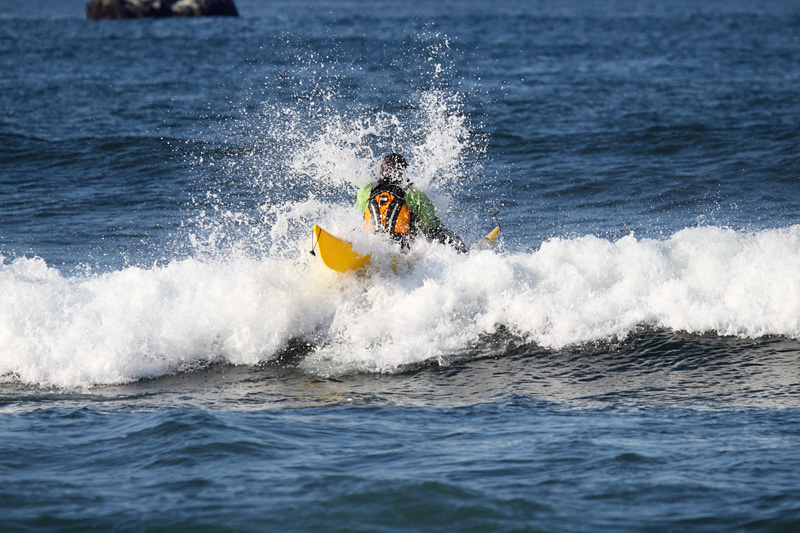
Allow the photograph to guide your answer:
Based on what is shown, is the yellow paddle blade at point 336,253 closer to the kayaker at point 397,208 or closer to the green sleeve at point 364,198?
the kayaker at point 397,208

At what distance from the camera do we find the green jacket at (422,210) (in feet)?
27.6

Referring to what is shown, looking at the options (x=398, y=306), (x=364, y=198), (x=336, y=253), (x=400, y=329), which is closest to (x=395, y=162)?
(x=364, y=198)

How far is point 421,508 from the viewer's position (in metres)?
4.55

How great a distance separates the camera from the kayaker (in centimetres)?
820

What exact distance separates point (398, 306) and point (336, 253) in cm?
75

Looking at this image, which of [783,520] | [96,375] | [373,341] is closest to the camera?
[783,520]

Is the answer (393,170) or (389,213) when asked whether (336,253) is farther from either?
(393,170)

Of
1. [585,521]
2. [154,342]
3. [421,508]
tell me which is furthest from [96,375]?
[585,521]

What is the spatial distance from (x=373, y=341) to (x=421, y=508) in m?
3.21

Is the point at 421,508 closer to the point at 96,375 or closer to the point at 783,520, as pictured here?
the point at 783,520

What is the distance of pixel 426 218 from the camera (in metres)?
8.49

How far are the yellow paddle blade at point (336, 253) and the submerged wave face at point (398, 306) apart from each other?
6.8 inches

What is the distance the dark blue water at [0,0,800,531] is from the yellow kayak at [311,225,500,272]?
15 centimetres

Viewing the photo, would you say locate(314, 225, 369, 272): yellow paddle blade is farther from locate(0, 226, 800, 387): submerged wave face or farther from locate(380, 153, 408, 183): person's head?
locate(380, 153, 408, 183): person's head
